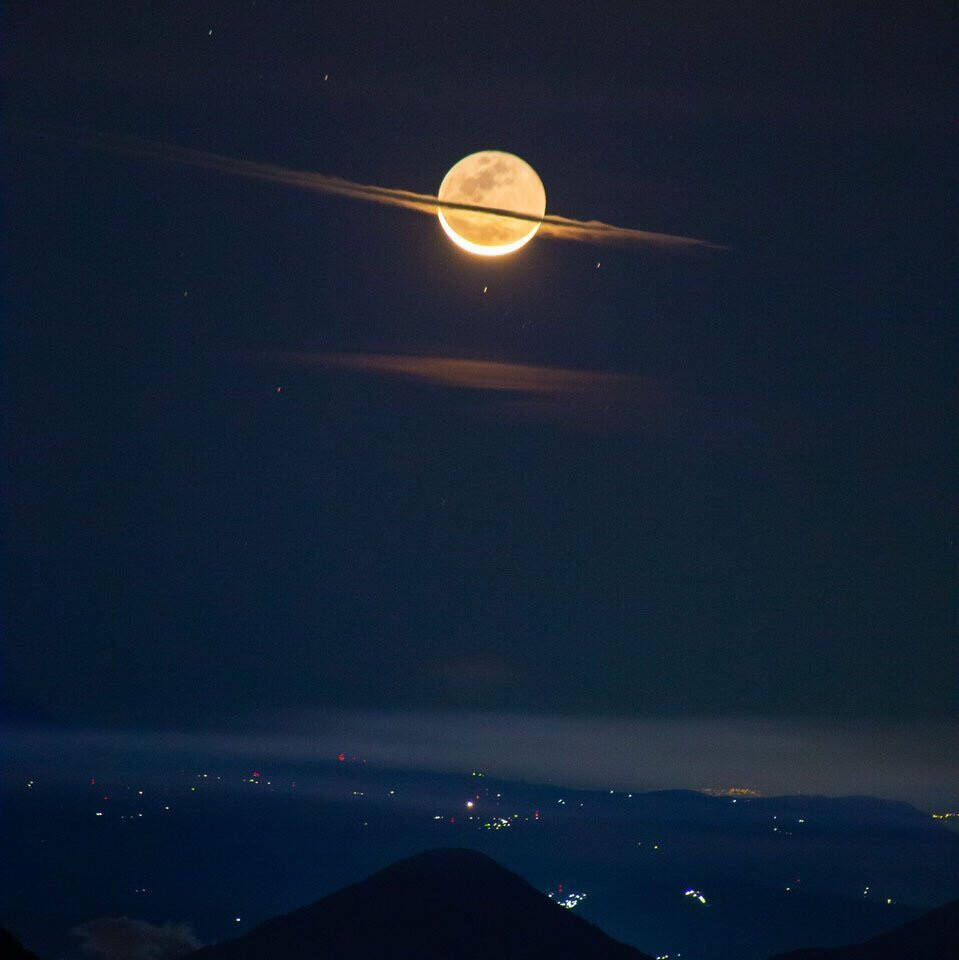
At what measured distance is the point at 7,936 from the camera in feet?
136

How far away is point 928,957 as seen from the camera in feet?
637

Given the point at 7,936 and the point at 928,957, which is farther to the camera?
the point at 928,957

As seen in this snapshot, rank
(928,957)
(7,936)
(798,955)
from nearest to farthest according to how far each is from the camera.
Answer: (7,936), (798,955), (928,957)

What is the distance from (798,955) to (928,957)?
32.5 meters

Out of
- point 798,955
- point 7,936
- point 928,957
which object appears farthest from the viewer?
point 928,957

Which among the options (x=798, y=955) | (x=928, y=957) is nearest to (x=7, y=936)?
(x=798, y=955)

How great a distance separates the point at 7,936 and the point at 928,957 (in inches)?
7592

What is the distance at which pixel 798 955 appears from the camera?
178375mm

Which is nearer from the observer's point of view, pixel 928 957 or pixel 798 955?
pixel 798 955

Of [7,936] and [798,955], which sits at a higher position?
[7,936]

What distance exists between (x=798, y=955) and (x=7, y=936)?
165m

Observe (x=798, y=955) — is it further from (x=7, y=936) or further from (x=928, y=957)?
(x=7, y=936)

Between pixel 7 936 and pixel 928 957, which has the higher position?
pixel 7 936
